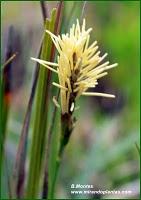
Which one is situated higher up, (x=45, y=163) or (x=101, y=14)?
(x=101, y=14)

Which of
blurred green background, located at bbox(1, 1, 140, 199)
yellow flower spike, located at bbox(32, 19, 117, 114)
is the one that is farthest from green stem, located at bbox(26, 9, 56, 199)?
blurred green background, located at bbox(1, 1, 140, 199)

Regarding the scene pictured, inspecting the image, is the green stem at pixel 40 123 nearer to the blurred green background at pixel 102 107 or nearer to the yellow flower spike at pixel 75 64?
the yellow flower spike at pixel 75 64

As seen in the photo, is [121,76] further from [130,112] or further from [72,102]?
[72,102]

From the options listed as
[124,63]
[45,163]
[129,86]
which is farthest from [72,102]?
[124,63]

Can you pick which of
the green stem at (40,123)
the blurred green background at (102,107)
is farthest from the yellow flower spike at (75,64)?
the blurred green background at (102,107)

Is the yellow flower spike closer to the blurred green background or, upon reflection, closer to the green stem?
the green stem

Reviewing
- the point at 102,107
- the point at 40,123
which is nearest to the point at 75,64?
the point at 40,123

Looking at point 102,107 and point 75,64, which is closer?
point 75,64

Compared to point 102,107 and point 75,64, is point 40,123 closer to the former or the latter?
point 75,64
